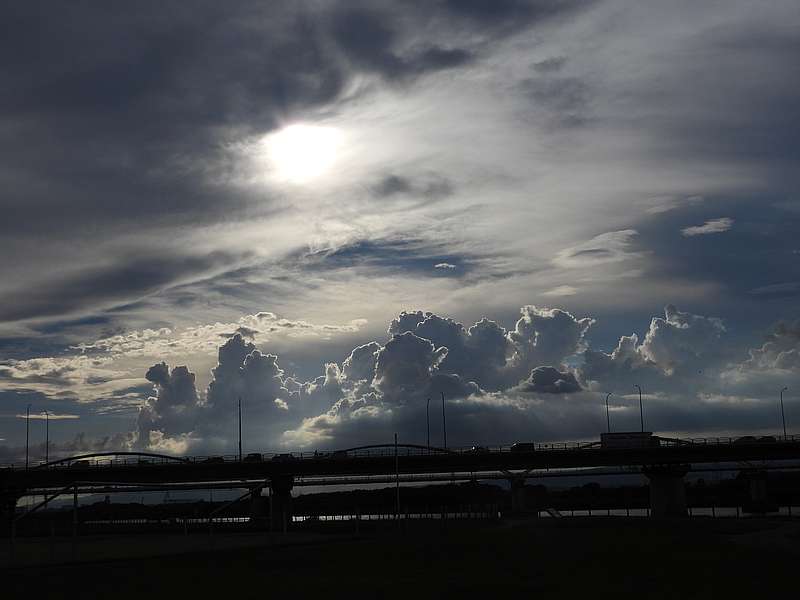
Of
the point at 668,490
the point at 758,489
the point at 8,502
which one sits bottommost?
the point at 758,489

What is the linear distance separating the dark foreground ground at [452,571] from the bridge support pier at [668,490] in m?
86.4

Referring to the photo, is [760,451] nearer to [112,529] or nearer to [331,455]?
[331,455]

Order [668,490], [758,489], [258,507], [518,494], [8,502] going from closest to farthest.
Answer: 1. [668,490]
2. [258,507]
3. [518,494]
4. [8,502]
5. [758,489]

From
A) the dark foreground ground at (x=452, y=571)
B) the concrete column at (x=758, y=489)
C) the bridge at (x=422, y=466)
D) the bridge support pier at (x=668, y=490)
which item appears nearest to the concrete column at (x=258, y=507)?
the bridge at (x=422, y=466)

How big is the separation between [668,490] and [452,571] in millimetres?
120633

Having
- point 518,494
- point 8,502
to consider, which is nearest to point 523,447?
point 518,494

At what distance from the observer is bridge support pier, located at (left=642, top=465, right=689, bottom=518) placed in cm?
15038

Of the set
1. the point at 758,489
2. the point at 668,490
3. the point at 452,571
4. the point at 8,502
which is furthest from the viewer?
the point at 758,489

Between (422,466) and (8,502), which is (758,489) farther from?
(8,502)

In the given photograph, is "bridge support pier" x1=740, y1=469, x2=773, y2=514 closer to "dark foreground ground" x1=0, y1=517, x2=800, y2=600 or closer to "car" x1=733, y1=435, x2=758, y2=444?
"car" x1=733, y1=435, x2=758, y2=444

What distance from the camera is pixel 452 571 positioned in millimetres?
41812

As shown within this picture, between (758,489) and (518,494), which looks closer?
(518,494)

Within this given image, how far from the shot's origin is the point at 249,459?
16800cm

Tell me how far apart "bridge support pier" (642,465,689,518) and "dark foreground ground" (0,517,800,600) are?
8641 centimetres
